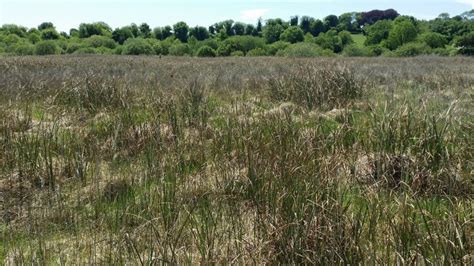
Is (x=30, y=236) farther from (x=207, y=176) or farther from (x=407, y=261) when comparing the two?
(x=407, y=261)

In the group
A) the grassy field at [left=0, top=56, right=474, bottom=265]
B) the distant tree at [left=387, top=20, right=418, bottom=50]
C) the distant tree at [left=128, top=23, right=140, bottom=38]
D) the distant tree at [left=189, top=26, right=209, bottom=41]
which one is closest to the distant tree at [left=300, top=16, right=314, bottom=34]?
the distant tree at [left=189, top=26, right=209, bottom=41]

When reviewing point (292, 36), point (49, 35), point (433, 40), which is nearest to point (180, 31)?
point (292, 36)

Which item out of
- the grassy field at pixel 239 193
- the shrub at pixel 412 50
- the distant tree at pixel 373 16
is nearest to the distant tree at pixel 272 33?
the distant tree at pixel 373 16

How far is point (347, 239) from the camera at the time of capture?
2.33 meters

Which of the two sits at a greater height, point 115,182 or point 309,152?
point 309,152

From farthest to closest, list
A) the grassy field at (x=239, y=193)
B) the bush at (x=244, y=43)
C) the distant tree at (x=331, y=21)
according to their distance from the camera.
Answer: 1. the distant tree at (x=331, y=21)
2. the bush at (x=244, y=43)
3. the grassy field at (x=239, y=193)

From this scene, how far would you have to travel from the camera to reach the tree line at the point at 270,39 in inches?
2047

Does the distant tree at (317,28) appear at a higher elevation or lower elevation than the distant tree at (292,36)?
higher

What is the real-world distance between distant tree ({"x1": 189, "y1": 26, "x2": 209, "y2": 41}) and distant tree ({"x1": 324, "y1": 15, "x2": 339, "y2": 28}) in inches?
1356

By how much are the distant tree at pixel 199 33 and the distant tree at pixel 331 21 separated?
34.4m

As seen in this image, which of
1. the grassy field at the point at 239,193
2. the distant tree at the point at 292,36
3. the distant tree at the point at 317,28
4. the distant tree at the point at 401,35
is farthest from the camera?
the distant tree at the point at 317,28

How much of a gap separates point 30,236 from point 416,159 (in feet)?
10.9

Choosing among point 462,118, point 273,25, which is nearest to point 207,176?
point 462,118

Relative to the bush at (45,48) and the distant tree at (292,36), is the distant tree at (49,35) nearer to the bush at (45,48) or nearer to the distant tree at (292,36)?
the bush at (45,48)
